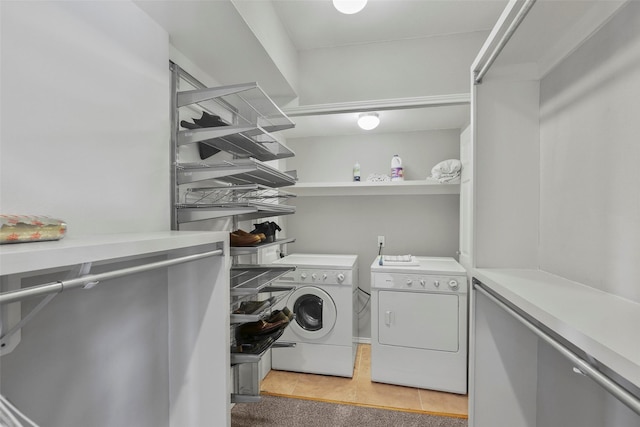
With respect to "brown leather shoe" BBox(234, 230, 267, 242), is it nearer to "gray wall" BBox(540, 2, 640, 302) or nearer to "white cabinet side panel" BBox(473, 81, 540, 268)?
"white cabinet side panel" BBox(473, 81, 540, 268)

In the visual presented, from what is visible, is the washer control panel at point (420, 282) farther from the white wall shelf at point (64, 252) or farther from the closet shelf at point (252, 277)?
the white wall shelf at point (64, 252)

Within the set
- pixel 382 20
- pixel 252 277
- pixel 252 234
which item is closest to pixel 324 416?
pixel 252 277

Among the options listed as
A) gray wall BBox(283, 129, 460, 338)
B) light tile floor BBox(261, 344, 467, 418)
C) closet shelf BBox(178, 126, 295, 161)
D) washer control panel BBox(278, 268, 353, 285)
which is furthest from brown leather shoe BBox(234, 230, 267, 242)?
gray wall BBox(283, 129, 460, 338)

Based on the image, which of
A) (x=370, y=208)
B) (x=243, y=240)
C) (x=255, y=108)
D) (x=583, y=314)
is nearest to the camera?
(x=583, y=314)

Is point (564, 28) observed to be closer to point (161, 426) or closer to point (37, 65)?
point (37, 65)

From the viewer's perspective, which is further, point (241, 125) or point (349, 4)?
point (349, 4)

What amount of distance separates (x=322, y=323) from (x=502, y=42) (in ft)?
7.33

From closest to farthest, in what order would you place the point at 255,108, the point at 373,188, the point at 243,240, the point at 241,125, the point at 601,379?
the point at 601,379 < the point at 241,125 < the point at 243,240 < the point at 255,108 < the point at 373,188

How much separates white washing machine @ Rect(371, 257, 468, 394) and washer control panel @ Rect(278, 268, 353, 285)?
236 millimetres

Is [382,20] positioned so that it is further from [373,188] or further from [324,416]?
[324,416]

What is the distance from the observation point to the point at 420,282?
233 centimetres

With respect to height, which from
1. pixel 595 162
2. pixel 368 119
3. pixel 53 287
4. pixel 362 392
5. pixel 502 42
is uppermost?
pixel 368 119

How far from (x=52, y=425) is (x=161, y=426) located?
576 millimetres

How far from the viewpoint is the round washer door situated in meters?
2.48
